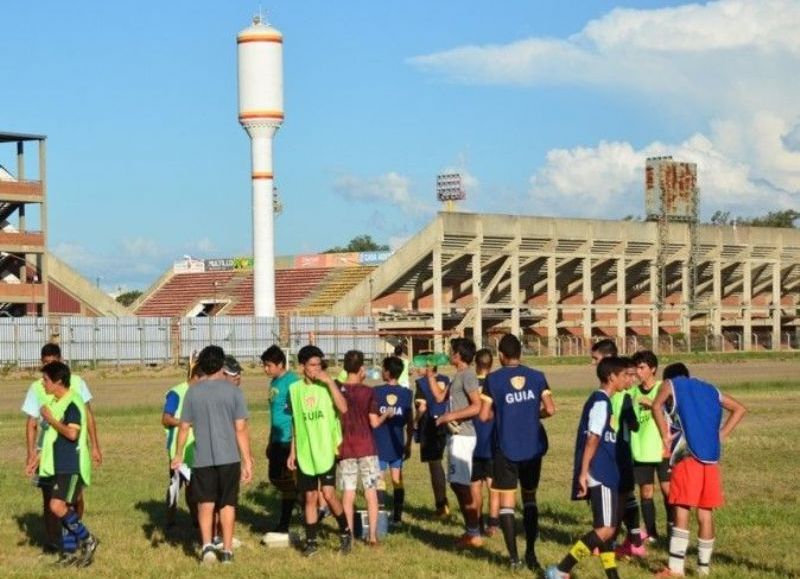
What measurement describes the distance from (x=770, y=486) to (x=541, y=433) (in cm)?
740

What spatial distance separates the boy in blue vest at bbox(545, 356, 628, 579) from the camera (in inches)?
494

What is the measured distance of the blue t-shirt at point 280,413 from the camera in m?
15.8

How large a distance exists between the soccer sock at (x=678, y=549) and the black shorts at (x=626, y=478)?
622 millimetres

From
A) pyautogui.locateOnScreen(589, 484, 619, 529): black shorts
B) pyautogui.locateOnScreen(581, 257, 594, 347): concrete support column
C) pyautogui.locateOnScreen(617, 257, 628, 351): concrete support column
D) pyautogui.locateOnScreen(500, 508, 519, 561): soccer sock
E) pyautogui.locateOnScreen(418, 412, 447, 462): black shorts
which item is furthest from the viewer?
pyautogui.locateOnScreen(617, 257, 628, 351): concrete support column

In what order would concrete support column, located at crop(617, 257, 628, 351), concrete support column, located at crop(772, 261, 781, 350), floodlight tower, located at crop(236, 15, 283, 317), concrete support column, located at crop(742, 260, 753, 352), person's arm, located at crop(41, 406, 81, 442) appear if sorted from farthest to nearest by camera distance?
concrete support column, located at crop(772, 261, 781, 350) → concrete support column, located at crop(742, 260, 753, 352) → concrete support column, located at crop(617, 257, 628, 351) → floodlight tower, located at crop(236, 15, 283, 317) → person's arm, located at crop(41, 406, 81, 442)

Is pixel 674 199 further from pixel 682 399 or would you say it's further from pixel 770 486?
pixel 682 399

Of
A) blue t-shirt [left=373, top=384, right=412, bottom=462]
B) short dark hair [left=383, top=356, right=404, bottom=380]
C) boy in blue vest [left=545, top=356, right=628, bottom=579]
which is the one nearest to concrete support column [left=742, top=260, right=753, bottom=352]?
short dark hair [left=383, top=356, right=404, bottom=380]

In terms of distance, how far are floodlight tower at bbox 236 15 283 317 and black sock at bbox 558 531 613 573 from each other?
58039mm

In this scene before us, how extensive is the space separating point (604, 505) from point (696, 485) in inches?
33.2

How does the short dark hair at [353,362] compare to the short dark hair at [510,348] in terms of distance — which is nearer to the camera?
the short dark hair at [510,348]

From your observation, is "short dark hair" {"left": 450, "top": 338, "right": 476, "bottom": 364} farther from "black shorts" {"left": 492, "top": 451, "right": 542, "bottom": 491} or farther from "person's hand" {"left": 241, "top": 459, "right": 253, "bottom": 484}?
"person's hand" {"left": 241, "top": 459, "right": 253, "bottom": 484}

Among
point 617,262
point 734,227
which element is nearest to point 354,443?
point 617,262

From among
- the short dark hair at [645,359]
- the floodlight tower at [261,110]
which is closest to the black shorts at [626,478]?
the short dark hair at [645,359]

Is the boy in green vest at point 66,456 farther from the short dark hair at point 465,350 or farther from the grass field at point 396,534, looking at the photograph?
the short dark hair at point 465,350
